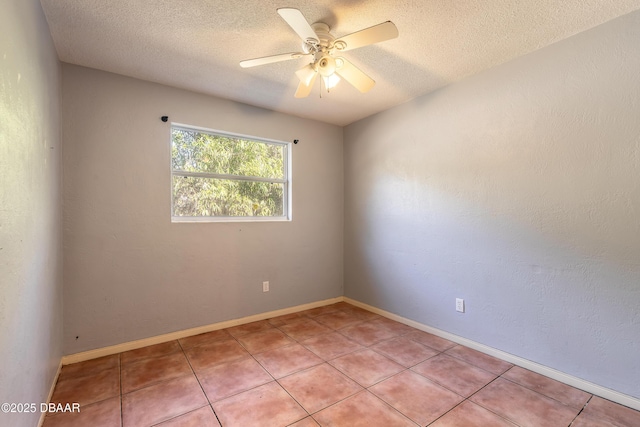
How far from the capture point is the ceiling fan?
60.1 inches

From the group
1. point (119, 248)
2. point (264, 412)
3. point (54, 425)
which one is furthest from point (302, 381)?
point (119, 248)

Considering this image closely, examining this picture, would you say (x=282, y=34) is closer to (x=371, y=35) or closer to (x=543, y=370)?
(x=371, y=35)

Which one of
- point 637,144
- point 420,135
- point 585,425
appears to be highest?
point 420,135

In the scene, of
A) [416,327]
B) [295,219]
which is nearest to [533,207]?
[416,327]

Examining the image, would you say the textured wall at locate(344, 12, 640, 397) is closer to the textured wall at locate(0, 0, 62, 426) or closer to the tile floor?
the tile floor

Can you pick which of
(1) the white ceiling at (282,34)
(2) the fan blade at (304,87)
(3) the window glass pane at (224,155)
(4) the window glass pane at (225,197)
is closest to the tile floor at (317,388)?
(4) the window glass pane at (225,197)

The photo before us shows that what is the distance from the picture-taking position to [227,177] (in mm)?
3076

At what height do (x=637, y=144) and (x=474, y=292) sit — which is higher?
(x=637, y=144)

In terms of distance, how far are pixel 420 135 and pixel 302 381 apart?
2449 millimetres

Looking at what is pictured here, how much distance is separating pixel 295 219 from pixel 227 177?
0.92 metres

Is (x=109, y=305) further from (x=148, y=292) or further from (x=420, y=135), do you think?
(x=420, y=135)

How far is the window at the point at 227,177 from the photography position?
283cm

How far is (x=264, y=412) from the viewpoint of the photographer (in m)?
1.72

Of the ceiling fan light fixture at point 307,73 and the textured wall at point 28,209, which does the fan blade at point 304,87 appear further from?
the textured wall at point 28,209
